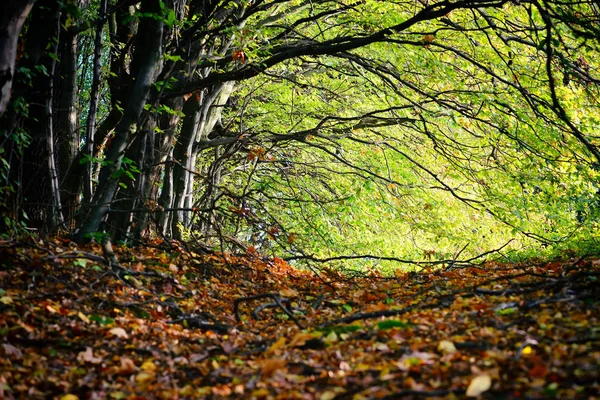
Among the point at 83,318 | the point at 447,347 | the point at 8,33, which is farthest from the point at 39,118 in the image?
the point at 447,347

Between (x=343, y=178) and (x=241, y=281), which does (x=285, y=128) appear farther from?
(x=241, y=281)

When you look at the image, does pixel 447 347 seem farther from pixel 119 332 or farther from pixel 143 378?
pixel 119 332

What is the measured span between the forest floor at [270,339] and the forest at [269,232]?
0.02m

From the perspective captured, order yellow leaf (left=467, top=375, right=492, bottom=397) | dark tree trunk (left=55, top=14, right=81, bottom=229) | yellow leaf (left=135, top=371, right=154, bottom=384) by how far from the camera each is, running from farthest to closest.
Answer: dark tree trunk (left=55, top=14, right=81, bottom=229)
yellow leaf (left=135, top=371, right=154, bottom=384)
yellow leaf (left=467, top=375, right=492, bottom=397)

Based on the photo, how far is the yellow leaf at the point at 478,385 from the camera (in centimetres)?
241

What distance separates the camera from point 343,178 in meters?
14.2

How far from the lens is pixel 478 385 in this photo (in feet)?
8.00

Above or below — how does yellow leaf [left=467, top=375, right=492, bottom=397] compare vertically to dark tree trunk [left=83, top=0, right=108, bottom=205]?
below

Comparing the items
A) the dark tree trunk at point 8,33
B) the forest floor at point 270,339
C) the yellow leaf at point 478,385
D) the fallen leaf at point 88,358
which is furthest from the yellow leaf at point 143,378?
the dark tree trunk at point 8,33

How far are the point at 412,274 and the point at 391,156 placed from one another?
6.30 m

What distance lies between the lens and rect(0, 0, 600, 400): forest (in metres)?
3.11

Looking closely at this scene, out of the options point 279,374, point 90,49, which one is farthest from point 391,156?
point 279,374

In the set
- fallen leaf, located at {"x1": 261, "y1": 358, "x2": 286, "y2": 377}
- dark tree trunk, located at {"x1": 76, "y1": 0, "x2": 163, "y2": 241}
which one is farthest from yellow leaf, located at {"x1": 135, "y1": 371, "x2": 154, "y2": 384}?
dark tree trunk, located at {"x1": 76, "y1": 0, "x2": 163, "y2": 241}

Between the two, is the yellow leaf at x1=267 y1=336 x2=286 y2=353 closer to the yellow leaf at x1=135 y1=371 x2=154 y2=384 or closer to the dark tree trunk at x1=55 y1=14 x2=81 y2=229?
the yellow leaf at x1=135 y1=371 x2=154 y2=384
